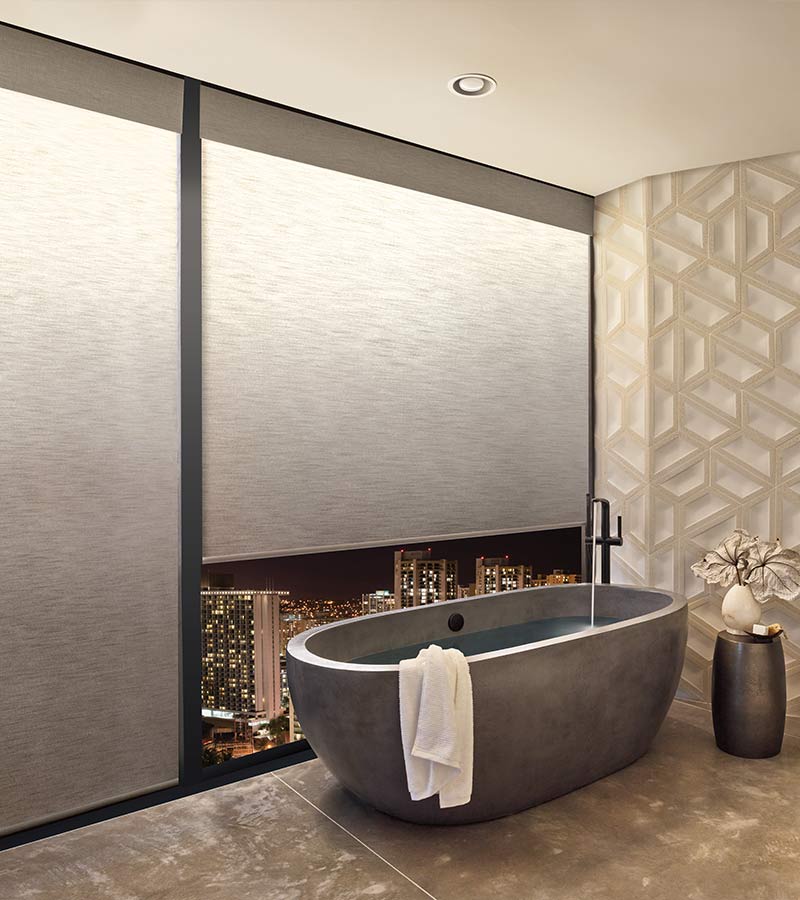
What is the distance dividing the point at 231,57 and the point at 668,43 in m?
1.45

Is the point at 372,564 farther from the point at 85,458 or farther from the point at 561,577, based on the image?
the point at 85,458

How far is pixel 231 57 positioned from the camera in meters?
2.62

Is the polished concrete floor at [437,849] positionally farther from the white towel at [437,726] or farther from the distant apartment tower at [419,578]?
the distant apartment tower at [419,578]

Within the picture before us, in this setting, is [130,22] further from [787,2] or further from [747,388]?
[747,388]

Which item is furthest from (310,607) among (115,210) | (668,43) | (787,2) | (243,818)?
(787,2)

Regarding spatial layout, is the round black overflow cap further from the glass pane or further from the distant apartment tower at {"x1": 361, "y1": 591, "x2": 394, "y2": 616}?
the distant apartment tower at {"x1": 361, "y1": 591, "x2": 394, "y2": 616}

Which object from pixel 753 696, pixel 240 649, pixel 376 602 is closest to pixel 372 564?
pixel 376 602

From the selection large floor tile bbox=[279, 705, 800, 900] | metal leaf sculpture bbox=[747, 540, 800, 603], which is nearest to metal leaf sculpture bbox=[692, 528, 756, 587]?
metal leaf sculpture bbox=[747, 540, 800, 603]

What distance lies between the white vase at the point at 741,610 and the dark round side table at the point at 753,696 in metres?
0.04

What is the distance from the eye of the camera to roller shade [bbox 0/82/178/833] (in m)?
2.51

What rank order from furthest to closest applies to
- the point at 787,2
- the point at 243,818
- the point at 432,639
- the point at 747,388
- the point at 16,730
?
1. the point at 747,388
2. the point at 432,639
3. the point at 243,818
4. the point at 16,730
5. the point at 787,2

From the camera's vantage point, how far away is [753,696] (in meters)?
3.09

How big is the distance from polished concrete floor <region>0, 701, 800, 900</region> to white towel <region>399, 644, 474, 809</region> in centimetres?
22

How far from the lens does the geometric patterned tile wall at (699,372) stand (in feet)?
11.7
